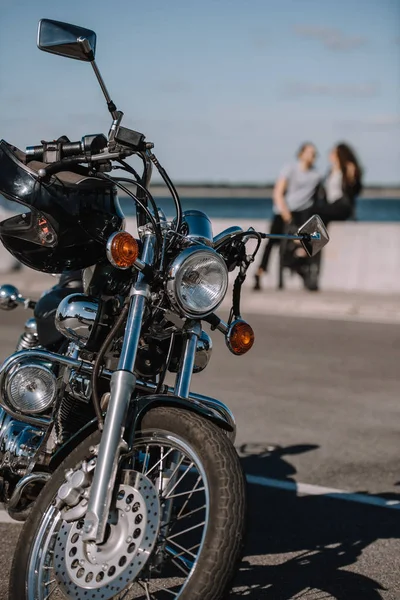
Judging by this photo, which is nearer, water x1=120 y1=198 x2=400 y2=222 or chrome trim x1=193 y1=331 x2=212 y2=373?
chrome trim x1=193 y1=331 x2=212 y2=373

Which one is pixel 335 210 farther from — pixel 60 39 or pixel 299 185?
pixel 60 39

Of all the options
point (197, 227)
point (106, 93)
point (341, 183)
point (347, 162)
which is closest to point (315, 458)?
point (197, 227)

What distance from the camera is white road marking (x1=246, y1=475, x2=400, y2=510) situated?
4922mm

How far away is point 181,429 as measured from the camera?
9.70 ft

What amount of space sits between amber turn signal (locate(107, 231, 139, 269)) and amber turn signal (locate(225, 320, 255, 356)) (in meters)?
0.62

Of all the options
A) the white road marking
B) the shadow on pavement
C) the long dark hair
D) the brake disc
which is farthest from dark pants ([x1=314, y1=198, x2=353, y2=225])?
the brake disc

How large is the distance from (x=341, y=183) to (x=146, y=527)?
35.7ft

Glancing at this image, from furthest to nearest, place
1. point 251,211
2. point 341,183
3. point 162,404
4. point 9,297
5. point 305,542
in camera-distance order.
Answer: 1. point 251,211
2. point 341,183
3. point 9,297
4. point 305,542
5. point 162,404

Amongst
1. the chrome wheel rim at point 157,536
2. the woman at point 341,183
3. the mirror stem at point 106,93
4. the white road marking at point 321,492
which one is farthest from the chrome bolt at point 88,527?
the woman at point 341,183

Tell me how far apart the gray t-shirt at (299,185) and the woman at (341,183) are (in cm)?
56

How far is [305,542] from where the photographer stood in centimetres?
428

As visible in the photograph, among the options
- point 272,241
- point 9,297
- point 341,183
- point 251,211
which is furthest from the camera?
point 251,211

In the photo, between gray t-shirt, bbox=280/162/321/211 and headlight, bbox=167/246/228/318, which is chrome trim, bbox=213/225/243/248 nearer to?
headlight, bbox=167/246/228/318

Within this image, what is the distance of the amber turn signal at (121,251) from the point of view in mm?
3062
